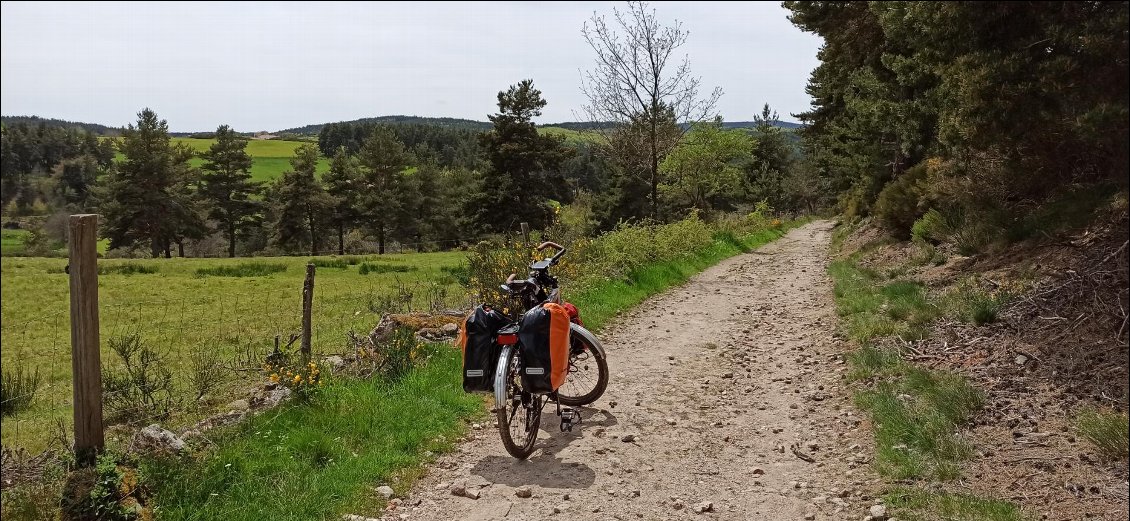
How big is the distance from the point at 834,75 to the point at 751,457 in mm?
20377

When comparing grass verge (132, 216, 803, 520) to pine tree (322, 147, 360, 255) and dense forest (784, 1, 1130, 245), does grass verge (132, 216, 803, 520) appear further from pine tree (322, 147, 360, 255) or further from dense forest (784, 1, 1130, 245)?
pine tree (322, 147, 360, 255)

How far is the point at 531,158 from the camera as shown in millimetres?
43875

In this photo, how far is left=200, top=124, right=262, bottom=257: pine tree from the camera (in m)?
53.8

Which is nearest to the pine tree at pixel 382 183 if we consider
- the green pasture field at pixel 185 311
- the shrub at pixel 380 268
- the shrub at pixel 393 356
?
the green pasture field at pixel 185 311

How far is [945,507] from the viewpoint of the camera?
3791 millimetres

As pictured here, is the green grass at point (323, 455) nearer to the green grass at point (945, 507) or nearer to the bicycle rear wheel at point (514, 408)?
the bicycle rear wheel at point (514, 408)

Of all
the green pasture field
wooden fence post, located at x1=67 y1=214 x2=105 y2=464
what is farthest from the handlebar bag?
the green pasture field

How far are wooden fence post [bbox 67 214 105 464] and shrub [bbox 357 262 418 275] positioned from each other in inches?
973

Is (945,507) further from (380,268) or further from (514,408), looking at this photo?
(380,268)

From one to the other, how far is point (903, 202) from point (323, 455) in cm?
1274

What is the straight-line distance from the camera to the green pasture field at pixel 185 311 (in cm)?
967

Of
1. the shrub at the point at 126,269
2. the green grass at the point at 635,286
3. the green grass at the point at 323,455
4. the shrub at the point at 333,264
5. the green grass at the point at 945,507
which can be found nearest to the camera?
the green grass at the point at 945,507

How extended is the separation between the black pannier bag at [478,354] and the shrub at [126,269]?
2814 cm

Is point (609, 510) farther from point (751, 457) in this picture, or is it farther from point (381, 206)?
point (381, 206)
